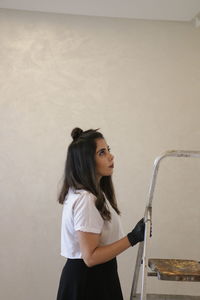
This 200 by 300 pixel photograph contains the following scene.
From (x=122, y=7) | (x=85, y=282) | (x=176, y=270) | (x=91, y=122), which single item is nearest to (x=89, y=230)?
(x=85, y=282)

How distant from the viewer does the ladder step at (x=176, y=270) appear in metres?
1.69

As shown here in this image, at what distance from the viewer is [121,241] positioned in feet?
5.60

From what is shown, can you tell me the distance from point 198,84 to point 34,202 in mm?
1552

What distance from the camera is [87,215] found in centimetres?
169

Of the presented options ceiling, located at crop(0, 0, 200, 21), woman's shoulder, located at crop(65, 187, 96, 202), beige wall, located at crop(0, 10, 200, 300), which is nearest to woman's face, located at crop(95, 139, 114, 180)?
woman's shoulder, located at crop(65, 187, 96, 202)

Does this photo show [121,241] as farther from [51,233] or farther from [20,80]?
[20,80]

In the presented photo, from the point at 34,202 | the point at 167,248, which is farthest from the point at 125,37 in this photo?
the point at 167,248

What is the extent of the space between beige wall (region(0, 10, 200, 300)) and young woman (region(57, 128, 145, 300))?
125 cm

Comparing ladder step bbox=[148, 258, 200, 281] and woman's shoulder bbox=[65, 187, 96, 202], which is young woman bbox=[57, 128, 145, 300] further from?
ladder step bbox=[148, 258, 200, 281]

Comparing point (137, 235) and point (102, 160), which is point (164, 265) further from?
point (102, 160)

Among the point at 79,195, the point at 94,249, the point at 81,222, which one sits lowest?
the point at 94,249

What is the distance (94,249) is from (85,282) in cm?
20

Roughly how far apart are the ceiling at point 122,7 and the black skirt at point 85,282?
6.11 ft

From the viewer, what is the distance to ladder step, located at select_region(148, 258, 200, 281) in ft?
5.56
